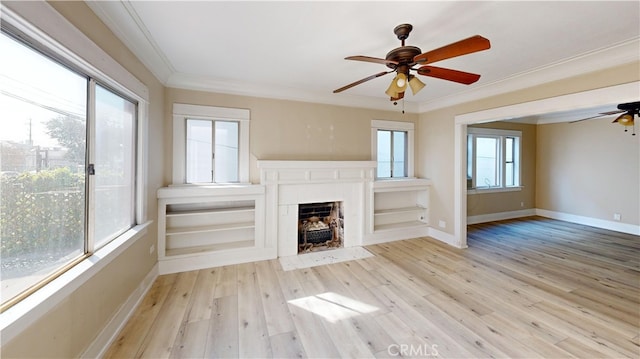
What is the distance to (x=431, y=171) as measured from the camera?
191 inches

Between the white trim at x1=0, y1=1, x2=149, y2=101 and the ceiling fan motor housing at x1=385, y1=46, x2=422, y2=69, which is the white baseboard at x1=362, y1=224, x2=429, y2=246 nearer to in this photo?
the ceiling fan motor housing at x1=385, y1=46, x2=422, y2=69

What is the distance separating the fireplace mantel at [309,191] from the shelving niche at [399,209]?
28 centimetres

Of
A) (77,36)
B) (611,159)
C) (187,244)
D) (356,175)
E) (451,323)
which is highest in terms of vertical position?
(77,36)

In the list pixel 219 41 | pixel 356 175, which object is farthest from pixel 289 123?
pixel 219 41

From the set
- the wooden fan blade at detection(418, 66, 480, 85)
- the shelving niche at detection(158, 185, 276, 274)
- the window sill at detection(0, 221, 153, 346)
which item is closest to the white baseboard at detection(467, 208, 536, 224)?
the wooden fan blade at detection(418, 66, 480, 85)

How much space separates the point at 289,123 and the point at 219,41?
1.72 meters

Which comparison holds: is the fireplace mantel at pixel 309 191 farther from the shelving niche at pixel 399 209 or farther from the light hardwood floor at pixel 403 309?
the light hardwood floor at pixel 403 309

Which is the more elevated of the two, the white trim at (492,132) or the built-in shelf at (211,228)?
the white trim at (492,132)

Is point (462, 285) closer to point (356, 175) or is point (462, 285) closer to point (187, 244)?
point (356, 175)

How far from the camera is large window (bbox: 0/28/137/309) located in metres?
1.21

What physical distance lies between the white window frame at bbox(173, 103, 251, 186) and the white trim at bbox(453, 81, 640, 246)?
3604 millimetres

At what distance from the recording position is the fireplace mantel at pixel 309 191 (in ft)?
12.3

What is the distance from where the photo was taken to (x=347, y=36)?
7.56 ft

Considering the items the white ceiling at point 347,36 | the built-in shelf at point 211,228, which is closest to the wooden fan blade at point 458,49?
the white ceiling at point 347,36
